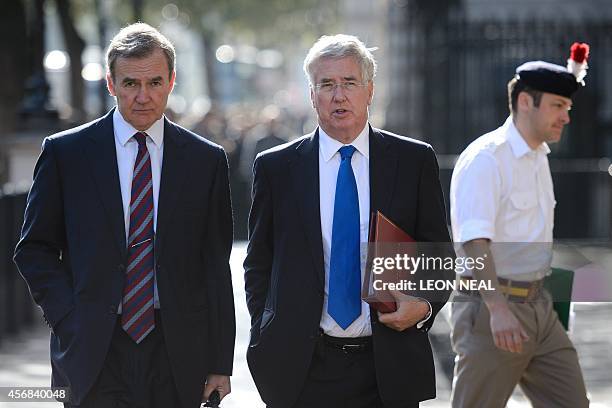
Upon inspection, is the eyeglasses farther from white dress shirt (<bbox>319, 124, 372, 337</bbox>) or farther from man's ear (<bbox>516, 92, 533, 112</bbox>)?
man's ear (<bbox>516, 92, 533, 112</bbox>)

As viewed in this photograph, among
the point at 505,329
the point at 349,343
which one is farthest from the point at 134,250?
the point at 505,329

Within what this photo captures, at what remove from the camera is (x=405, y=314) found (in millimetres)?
5070

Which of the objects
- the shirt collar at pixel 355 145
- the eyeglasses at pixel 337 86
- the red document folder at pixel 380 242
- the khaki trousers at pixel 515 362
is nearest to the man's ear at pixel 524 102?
the khaki trousers at pixel 515 362

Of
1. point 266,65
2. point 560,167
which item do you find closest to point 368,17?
point 266,65

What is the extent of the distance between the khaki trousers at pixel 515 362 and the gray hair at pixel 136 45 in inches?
69.4

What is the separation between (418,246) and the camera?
17.3 feet

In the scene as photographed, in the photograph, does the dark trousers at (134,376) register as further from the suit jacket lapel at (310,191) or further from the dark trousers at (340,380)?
the suit jacket lapel at (310,191)

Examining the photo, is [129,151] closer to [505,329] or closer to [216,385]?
[216,385]

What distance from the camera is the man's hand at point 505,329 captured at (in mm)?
5707

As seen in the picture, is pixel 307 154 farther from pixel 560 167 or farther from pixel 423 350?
pixel 560 167

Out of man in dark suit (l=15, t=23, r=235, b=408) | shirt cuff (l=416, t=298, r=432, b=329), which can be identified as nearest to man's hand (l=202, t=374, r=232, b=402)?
man in dark suit (l=15, t=23, r=235, b=408)

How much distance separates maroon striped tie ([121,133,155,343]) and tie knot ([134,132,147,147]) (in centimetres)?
2

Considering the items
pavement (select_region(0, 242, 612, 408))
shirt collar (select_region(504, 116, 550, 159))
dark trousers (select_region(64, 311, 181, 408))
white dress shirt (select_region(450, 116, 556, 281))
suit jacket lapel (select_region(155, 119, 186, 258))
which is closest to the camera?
dark trousers (select_region(64, 311, 181, 408))

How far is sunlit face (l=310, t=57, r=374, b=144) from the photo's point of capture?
16.9ft
